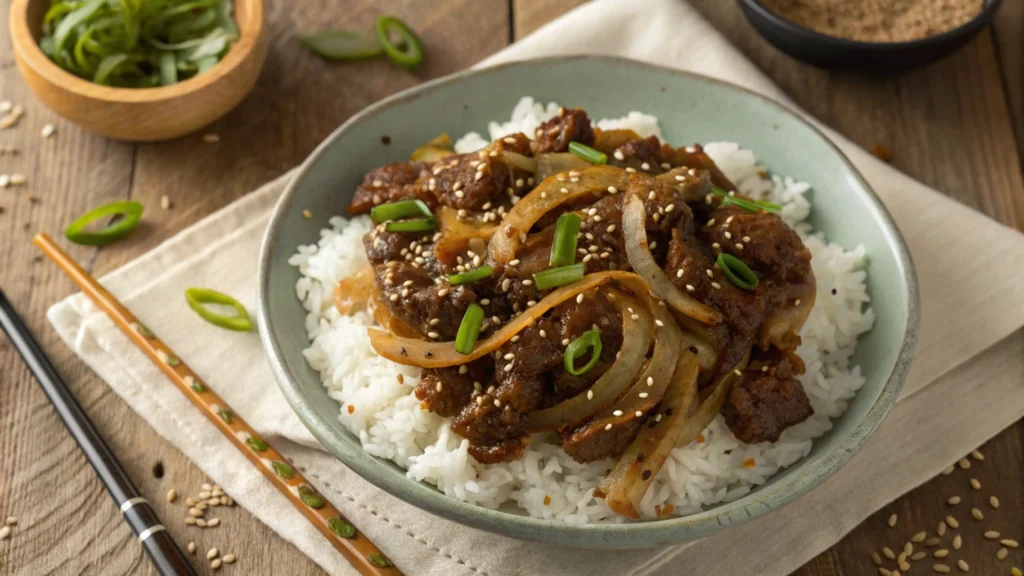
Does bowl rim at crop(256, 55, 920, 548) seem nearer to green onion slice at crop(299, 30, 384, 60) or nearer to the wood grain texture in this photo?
the wood grain texture

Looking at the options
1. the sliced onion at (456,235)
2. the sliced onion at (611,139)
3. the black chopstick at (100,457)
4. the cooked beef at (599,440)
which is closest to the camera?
the cooked beef at (599,440)

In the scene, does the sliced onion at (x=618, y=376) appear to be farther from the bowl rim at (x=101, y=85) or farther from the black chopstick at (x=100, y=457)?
the bowl rim at (x=101, y=85)

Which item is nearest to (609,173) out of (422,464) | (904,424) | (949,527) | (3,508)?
(422,464)

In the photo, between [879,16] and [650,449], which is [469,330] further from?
[879,16]

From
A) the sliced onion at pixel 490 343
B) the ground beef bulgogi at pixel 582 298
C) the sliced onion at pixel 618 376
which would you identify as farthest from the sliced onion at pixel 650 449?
the sliced onion at pixel 490 343

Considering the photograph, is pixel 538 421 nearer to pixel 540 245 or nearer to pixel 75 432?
pixel 540 245

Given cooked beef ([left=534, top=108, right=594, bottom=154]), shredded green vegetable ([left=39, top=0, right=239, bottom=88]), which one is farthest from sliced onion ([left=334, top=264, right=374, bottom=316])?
shredded green vegetable ([left=39, top=0, right=239, bottom=88])
